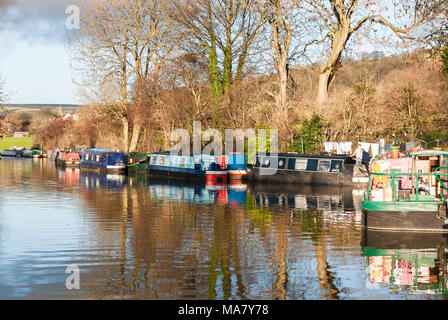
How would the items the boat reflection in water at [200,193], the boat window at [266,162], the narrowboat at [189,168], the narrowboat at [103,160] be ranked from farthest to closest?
the narrowboat at [103,160]
the narrowboat at [189,168]
the boat window at [266,162]
the boat reflection in water at [200,193]

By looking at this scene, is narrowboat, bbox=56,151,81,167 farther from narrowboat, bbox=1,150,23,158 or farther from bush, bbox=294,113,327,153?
narrowboat, bbox=1,150,23,158

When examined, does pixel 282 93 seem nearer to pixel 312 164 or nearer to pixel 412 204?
pixel 312 164

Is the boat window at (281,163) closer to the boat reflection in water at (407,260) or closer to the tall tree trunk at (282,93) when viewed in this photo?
the tall tree trunk at (282,93)

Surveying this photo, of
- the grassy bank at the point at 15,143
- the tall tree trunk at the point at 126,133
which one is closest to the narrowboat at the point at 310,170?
the tall tree trunk at the point at 126,133

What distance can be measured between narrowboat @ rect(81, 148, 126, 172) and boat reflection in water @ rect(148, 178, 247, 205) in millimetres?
14268

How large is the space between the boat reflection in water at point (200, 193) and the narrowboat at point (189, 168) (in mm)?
1023

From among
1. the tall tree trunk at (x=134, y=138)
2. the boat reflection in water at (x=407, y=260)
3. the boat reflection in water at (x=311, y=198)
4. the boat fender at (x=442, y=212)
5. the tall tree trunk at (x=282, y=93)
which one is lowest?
the boat reflection in water at (x=407, y=260)

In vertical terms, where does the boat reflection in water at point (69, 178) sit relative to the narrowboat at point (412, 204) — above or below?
below

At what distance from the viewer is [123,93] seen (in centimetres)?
5366

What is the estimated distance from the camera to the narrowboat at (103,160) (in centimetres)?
5003

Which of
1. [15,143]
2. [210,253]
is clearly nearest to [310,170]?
[210,253]

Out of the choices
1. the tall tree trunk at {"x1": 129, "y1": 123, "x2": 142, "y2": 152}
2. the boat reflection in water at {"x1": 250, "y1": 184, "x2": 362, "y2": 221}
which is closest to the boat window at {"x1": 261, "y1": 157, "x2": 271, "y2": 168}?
the boat reflection in water at {"x1": 250, "y1": 184, "x2": 362, "y2": 221}

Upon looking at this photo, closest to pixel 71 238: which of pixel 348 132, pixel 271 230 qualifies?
pixel 271 230

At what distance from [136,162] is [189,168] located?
44.5 feet
